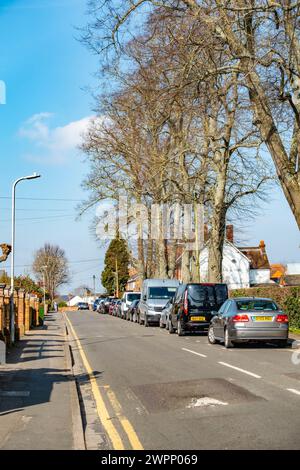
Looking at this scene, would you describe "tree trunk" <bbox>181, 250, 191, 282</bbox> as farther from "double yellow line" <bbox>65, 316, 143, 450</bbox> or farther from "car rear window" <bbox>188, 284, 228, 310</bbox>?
"double yellow line" <bbox>65, 316, 143, 450</bbox>

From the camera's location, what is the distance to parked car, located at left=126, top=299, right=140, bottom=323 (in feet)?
141

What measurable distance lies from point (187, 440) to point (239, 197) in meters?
28.0

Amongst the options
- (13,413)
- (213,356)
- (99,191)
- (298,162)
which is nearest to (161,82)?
(298,162)

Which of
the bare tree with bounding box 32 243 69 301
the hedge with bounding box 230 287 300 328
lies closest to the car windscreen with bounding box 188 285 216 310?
the hedge with bounding box 230 287 300 328

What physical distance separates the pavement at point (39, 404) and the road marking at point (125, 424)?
57cm

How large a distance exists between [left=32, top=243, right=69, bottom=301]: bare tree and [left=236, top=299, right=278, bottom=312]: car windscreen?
95118 millimetres

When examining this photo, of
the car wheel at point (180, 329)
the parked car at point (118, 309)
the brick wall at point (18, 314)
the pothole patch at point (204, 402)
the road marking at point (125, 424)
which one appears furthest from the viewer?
the parked car at point (118, 309)

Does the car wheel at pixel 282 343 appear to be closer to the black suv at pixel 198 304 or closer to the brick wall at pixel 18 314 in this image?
the black suv at pixel 198 304

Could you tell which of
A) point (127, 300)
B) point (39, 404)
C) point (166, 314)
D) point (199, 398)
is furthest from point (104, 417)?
point (127, 300)

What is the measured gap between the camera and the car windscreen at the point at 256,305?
61.9 ft

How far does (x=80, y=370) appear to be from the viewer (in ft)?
50.6

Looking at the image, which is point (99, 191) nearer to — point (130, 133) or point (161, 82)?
point (130, 133)

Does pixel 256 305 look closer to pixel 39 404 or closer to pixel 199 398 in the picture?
pixel 199 398

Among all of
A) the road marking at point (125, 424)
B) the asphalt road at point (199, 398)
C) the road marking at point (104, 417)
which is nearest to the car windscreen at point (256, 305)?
the asphalt road at point (199, 398)
